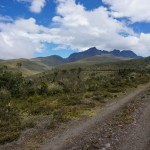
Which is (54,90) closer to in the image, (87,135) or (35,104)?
(35,104)

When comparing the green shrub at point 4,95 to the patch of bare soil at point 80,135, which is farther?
the green shrub at point 4,95

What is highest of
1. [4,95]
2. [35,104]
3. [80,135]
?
[4,95]

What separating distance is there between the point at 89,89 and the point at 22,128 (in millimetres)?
14949

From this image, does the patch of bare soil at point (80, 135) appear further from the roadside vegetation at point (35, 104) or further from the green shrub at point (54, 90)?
the green shrub at point (54, 90)

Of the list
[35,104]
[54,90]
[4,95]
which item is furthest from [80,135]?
[54,90]

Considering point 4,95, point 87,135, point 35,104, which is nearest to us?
point 87,135

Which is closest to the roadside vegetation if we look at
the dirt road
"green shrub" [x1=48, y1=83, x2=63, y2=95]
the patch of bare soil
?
"green shrub" [x1=48, y1=83, x2=63, y2=95]

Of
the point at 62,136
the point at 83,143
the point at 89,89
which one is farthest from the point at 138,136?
the point at 89,89

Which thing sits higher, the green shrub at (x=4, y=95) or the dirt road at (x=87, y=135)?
the green shrub at (x=4, y=95)

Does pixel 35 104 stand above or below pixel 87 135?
above

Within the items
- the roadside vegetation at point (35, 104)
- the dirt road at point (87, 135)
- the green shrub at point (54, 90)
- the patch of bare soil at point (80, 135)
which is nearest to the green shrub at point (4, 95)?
the roadside vegetation at point (35, 104)

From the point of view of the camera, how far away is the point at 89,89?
92.8 feet

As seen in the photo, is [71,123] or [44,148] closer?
[44,148]

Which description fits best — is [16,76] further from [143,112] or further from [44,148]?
[44,148]
